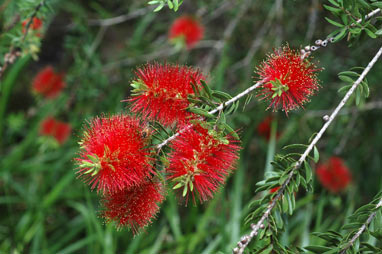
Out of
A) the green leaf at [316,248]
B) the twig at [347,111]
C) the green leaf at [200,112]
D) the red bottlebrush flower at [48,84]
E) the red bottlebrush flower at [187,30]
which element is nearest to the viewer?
the green leaf at [200,112]

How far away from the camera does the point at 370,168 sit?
2.62m

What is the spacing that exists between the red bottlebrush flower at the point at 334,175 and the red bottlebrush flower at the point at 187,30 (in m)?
1.02

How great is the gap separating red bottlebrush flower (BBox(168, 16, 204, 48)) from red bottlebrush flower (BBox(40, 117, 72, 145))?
87 cm

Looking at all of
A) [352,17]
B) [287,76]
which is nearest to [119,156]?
[287,76]

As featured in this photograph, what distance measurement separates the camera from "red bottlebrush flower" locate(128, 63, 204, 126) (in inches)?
36.7

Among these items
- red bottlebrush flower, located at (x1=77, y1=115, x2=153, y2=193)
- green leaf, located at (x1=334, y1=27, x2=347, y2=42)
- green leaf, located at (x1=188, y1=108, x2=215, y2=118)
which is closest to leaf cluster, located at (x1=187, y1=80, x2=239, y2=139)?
green leaf, located at (x1=188, y1=108, x2=215, y2=118)

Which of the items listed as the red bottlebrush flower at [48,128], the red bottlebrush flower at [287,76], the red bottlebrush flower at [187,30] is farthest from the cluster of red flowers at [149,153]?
the red bottlebrush flower at [48,128]

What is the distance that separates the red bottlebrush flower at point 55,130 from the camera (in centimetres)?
239

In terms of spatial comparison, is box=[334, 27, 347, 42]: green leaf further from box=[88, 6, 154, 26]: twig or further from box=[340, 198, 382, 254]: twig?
box=[88, 6, 154, 26]: twig

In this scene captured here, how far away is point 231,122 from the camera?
2107mm

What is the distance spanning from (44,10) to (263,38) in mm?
1433

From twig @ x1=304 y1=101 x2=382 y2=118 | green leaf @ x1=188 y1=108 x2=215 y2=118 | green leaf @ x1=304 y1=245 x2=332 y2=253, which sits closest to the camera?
green leaf @ x1=188 y1=108 x2=215 y2=118

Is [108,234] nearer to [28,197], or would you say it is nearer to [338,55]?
[28,197]

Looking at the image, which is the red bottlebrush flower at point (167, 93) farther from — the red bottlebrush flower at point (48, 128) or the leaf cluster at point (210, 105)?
the red bottlebrush flower at point (48, 128)
